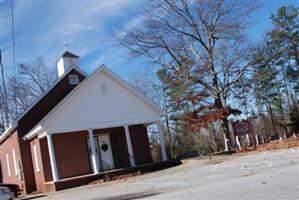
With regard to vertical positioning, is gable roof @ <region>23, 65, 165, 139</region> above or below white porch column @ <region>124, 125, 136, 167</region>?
above

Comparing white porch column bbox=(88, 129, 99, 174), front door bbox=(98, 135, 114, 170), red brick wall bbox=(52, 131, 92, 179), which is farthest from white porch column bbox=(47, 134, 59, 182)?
front door bbox=(98, 135, 114, 170)

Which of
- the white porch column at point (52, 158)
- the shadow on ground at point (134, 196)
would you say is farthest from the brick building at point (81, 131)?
the shadow on ground at point (134, 196)

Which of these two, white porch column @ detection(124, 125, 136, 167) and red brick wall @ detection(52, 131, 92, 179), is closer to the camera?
red brick wall @ detection(52, 131, 92, 179)

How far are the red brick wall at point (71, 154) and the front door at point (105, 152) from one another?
1135 millimetres

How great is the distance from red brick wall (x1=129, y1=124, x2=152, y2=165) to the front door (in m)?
1.71

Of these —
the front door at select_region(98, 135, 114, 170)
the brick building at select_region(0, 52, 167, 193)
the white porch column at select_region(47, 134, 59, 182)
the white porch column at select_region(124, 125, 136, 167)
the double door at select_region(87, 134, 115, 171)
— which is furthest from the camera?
the front door at select_region(98, 135, 114, 170)

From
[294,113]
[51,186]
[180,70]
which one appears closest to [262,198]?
[51,186]

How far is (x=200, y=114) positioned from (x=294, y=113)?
41.2 ft

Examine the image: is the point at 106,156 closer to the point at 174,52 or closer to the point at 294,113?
the point at 174,52

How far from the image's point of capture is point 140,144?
30.2m

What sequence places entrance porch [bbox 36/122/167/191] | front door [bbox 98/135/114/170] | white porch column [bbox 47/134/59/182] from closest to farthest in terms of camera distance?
white porch column [bbox 47/134/59/182] < entrance porch [bbox 36/122/167/191] < front door [bbox 98/135/114/170]

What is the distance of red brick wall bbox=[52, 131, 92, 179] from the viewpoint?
26656 mm

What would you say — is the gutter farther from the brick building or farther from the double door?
the double door

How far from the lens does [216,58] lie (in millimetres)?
33156
